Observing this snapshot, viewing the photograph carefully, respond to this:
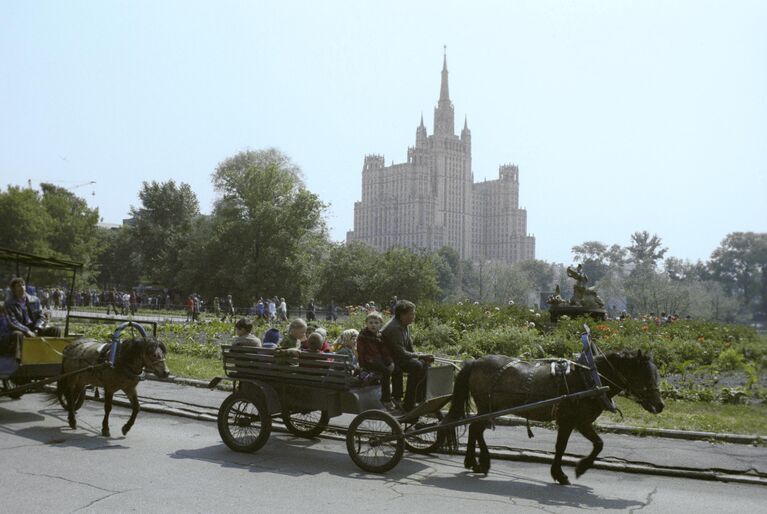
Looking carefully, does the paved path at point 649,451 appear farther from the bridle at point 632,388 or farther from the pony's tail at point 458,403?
the bridle at point 632,388

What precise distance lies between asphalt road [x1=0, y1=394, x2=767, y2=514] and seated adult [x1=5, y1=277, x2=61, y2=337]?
7.26ft

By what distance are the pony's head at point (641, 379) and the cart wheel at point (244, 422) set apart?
14.0 ft

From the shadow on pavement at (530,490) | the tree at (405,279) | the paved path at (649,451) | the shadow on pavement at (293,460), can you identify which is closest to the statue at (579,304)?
the paved path at (649,451)

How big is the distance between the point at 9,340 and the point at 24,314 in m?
0.93

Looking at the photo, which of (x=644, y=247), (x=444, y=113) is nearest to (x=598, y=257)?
(x=644, y=247)

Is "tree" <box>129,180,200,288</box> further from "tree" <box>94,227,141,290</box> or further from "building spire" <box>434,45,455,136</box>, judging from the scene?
"building spire" <box>434,45,455,136</box>

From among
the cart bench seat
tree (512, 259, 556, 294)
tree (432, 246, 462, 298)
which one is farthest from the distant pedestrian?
tree (512, 259, 556, 294)

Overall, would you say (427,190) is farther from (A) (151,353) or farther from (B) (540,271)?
(A) (151,353)

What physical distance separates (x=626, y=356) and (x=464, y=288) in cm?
13973

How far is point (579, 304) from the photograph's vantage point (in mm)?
25672

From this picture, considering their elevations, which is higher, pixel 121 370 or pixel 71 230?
pixel 71 230

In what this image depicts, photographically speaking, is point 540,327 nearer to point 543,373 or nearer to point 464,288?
point 543,373

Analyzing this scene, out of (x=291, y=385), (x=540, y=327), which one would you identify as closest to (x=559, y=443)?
(x=291, y=385)

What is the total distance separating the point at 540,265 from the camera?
535ft
